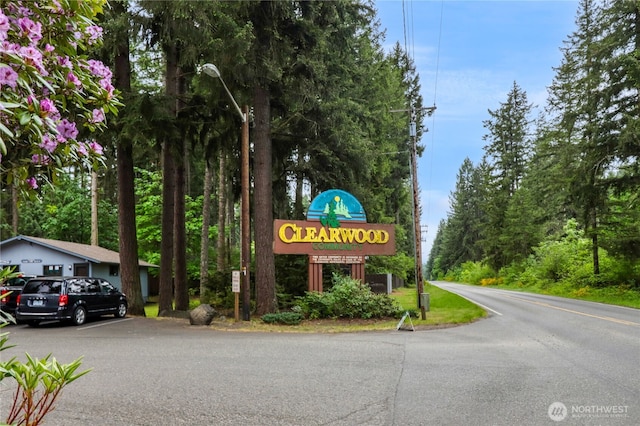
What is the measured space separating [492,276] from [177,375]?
2123 inches

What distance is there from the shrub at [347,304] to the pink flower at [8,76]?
14.0 m

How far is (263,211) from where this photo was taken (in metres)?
16.1

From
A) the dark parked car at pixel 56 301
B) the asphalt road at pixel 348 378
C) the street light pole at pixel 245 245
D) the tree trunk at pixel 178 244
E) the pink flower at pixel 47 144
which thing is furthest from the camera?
the tree trunk at pixel 178 244

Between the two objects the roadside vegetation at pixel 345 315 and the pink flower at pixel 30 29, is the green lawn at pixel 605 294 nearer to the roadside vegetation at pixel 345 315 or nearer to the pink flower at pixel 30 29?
the roadside vegetation at pixel 345 315

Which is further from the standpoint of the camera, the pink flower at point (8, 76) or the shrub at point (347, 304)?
the shrub at point (347, 304)

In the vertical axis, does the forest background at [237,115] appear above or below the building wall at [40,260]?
above

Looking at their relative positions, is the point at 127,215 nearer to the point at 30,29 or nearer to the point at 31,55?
the point at 30,29

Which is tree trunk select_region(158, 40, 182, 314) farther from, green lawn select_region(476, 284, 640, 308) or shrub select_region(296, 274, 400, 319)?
green lawn select_region(476, 284, 640, 308)

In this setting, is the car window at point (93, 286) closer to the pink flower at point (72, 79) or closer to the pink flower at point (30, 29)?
the pink flower at point (72, 79)

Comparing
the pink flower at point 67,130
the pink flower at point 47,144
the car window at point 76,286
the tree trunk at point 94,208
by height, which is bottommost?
the car window at point 76,286

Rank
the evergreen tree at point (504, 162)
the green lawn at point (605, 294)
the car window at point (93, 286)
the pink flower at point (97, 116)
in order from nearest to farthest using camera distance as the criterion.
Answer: the pink flower at point (97, 116) → the car window at point (93, 286) → the green lawn at point (605, 294) → the evergreen tree at point (504, 162)

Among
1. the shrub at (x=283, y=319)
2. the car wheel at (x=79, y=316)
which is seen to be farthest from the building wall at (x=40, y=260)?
the shrub at (x=283, y=319)

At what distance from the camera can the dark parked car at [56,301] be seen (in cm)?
1381

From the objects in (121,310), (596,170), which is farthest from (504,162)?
(121,310)
